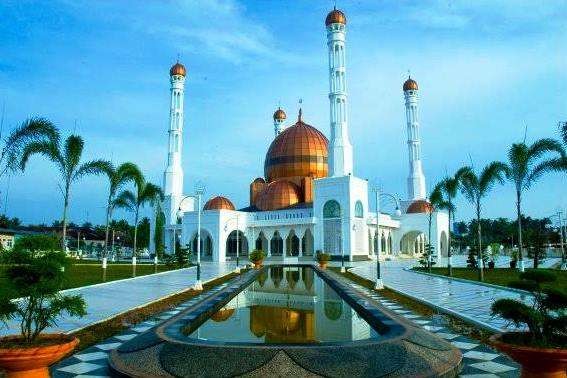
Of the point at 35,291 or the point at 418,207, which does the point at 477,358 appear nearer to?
the point at 35,291

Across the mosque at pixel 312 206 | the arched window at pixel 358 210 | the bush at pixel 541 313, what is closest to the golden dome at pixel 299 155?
the mosque at pixel 312 206

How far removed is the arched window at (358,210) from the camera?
39.1m

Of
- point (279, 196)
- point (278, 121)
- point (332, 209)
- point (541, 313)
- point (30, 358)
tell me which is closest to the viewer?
point (30, 358)

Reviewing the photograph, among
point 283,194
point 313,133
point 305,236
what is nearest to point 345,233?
point 305,236

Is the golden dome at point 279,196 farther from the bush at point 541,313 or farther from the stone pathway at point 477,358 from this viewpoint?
the bush at point 541,313

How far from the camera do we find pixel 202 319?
9.43 m

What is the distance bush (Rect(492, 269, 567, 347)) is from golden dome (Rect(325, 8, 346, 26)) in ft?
127

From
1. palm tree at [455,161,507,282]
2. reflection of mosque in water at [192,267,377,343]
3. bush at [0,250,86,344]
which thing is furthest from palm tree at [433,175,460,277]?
bush at [0,250,86,344]

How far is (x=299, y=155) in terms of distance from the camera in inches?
1934

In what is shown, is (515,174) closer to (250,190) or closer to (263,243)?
(263,243)

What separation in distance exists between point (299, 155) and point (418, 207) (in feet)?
43.9

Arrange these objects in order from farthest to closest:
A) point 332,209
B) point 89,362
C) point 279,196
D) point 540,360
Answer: point 279,196, point 332,209, point 89,362, point 540,360

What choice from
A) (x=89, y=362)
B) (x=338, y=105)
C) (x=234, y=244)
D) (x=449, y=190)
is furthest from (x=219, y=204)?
(x=89, y=362)

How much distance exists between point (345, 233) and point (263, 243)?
11.2 metres
